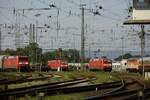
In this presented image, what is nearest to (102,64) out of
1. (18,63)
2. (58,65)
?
(58,65)

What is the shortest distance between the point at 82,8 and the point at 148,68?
Answer: 13393mm

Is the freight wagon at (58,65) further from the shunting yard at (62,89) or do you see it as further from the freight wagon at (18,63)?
the shunting yard at (62,89)

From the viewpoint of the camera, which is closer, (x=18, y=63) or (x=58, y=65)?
(x=18, y=63)

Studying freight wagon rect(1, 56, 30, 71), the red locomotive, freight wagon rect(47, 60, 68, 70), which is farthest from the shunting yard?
the red locomotive

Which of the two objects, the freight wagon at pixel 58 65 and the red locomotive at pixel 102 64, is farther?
the red locomotive at pixel 102 64

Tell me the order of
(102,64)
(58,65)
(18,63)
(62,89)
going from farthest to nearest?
(58,65) < (102,64) < (18,63) < (62,89)

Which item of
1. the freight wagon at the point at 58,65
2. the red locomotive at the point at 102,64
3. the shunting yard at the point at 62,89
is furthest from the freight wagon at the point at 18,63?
the shunting yard at the point at 62,89

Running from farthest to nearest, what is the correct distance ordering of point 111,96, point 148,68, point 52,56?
point 52,56, point 148,68, point 111,96

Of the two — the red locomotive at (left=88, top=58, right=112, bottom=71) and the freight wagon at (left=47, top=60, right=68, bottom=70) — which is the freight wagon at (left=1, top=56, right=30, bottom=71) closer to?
the freight wagon at (left=47, top=60, right=68, bottom=70)

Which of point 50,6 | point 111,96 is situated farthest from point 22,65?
point 111,96

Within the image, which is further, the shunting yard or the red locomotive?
the red locomotive

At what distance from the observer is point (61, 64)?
76562mm

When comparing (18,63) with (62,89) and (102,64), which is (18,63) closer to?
(102,64)

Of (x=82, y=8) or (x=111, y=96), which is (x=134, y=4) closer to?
(x=111, y=96)
